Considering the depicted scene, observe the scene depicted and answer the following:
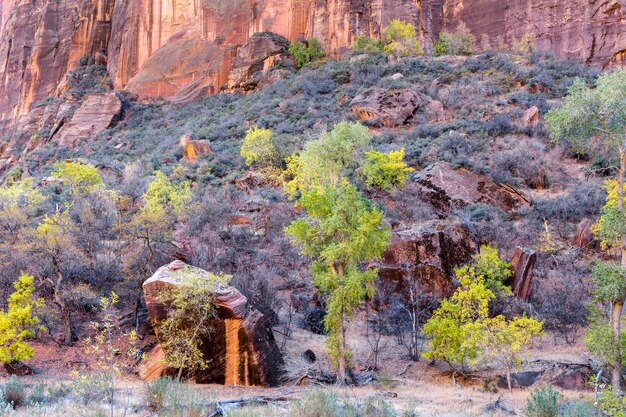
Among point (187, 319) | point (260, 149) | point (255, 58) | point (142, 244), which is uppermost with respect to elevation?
point (255, 58)

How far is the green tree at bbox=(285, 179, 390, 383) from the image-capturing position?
14.0m

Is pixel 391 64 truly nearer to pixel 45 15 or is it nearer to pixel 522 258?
pixel 522 258

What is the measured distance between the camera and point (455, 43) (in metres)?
50.1

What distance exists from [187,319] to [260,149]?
72.2 feet

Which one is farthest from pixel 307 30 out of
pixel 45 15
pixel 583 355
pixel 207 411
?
pixel 207 411

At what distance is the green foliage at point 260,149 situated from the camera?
1353 inches

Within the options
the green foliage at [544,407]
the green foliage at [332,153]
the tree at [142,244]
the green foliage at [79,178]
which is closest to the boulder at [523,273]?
the green foliage at [332,153]

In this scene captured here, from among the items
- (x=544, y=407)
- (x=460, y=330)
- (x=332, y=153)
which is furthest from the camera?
(x=332, y=153)

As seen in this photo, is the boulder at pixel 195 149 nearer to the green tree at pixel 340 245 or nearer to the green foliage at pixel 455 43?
the green tree at pixel 340 245

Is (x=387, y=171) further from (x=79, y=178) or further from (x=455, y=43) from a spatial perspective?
(x=455, y=43)

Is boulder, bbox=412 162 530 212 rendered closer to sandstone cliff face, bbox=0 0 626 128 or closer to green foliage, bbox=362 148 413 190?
green foliage, bbox=362 148 413 190

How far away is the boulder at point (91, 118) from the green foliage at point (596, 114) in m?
45.0

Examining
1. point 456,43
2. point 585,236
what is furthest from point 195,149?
point 456,43

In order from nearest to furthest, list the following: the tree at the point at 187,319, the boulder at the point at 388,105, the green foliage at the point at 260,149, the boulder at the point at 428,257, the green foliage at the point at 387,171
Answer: the tree at the point at 187,319 < the boulder at the point at 428,257 < the green foliage at the point at 387,171 < the green foliage at the point at 260,149 < the boulder at the point at 388,105
